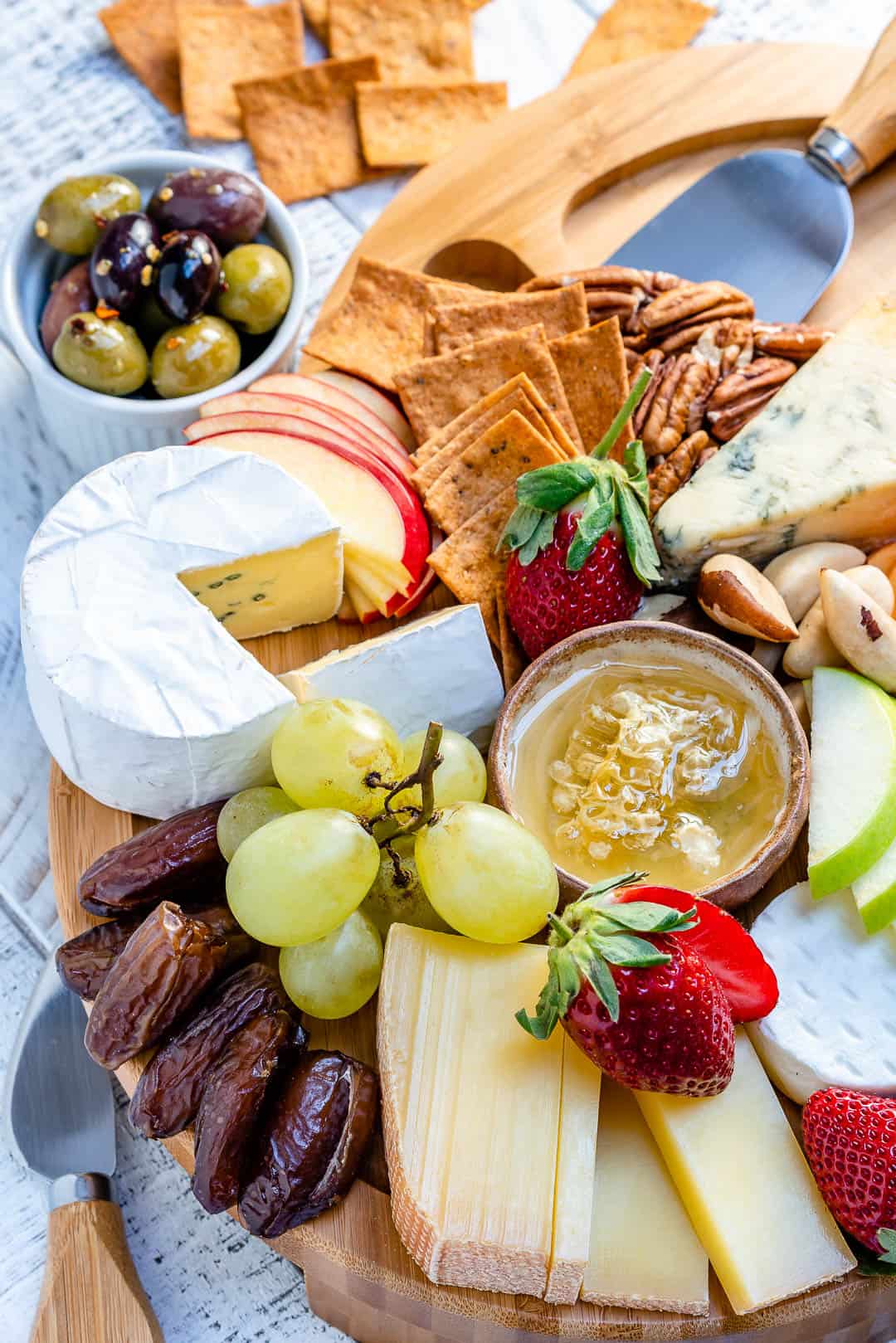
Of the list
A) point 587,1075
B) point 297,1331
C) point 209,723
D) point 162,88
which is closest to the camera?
point 587,1075

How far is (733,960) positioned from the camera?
1454 millimetres

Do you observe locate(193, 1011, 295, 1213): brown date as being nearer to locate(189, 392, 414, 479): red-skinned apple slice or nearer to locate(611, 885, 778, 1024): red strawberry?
locate(611, 885, 778, 1024): red strawberry

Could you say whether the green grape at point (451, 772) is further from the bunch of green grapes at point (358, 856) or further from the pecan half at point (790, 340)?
the pecan half at point (790, 340)

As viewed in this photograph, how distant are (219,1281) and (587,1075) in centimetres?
65

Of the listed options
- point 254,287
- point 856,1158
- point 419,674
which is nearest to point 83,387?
point 254,287

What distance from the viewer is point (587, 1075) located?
1.43m

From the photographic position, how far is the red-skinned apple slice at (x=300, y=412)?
1834 millimetres

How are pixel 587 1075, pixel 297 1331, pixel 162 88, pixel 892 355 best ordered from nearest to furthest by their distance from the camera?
pixel 587 1075
pixel 297 1331
pixel 892 355
pixel 162 88

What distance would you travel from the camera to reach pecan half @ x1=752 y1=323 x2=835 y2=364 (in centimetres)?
193

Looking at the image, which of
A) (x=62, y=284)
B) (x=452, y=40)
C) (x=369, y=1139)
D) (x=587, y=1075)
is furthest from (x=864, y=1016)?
(x=452, y=40)

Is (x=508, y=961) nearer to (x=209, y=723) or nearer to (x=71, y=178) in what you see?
(x=209, y=723)

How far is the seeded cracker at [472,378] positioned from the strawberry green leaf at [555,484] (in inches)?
10.9

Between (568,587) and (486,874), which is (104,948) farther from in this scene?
(568,587)

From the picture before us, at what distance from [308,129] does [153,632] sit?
122 centimetres
